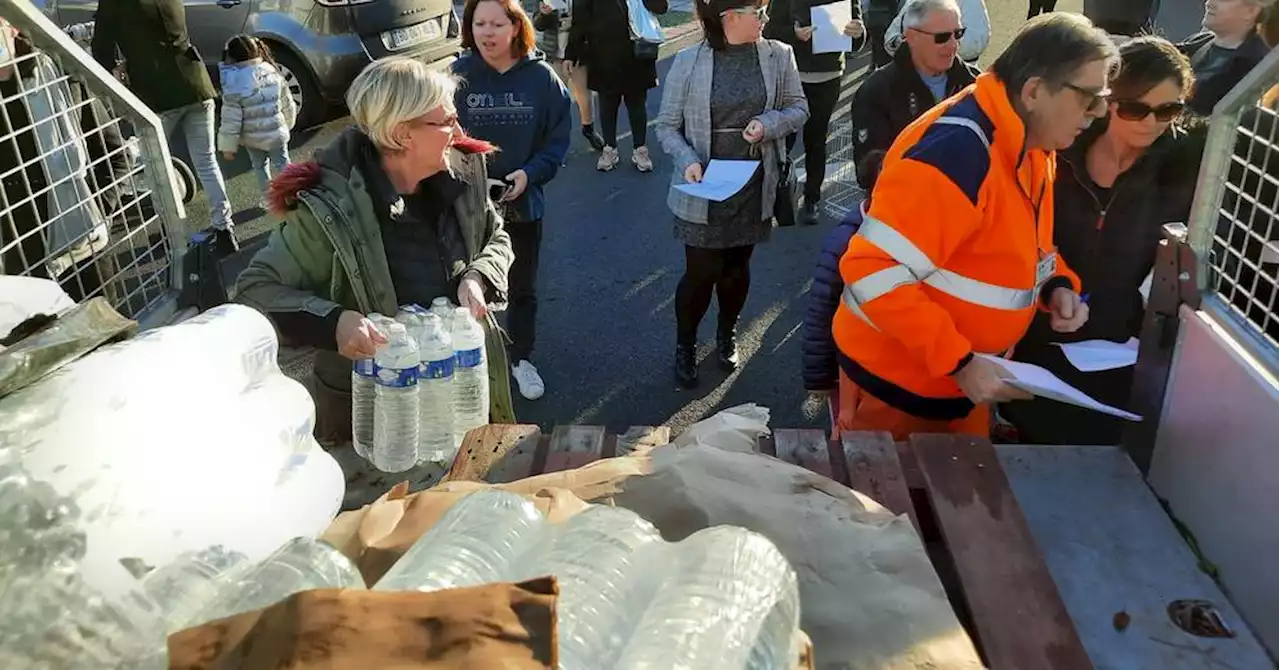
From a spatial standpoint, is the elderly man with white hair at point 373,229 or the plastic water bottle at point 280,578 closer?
the plastic water bottle at point 280,578

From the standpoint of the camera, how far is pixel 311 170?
111 inches

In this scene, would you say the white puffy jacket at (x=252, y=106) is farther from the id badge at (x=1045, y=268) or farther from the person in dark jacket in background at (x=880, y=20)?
the id badge at (x=1045, y=268)

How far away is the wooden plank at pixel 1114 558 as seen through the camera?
1.79m

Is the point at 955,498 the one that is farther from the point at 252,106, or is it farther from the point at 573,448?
the point at 252,106

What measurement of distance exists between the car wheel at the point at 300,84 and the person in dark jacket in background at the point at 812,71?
4.13 metres

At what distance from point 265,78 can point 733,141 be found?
11.4 ft

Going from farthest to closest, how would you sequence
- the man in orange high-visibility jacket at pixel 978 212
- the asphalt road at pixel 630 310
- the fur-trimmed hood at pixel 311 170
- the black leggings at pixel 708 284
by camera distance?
the asphalt road at pixel 630 310, the black leggings at pixel 708 284, the fur-trimmed hood at pixel 311 170, the man in orange high-visibility jacket at pixel 978 212

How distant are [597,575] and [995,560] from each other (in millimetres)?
896

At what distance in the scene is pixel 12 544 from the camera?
4.01 feet

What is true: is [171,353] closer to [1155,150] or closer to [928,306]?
[928,306]

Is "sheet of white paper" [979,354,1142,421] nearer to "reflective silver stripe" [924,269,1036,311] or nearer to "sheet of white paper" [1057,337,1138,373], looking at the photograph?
"reflective silver stripe" [924,269,1036,311]

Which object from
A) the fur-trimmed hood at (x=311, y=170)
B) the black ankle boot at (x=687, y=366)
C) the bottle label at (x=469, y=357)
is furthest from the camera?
the black ankle boot at (x=687, y=366)

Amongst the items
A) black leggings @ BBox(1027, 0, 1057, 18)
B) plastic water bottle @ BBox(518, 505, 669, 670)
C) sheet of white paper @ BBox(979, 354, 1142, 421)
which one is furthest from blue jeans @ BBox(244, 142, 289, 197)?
black leggings @ BBox(1027, 0, 1057, 18)

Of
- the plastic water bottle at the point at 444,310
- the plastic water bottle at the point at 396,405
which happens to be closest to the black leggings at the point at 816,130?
the plastic water bottle at the point at 444,310
